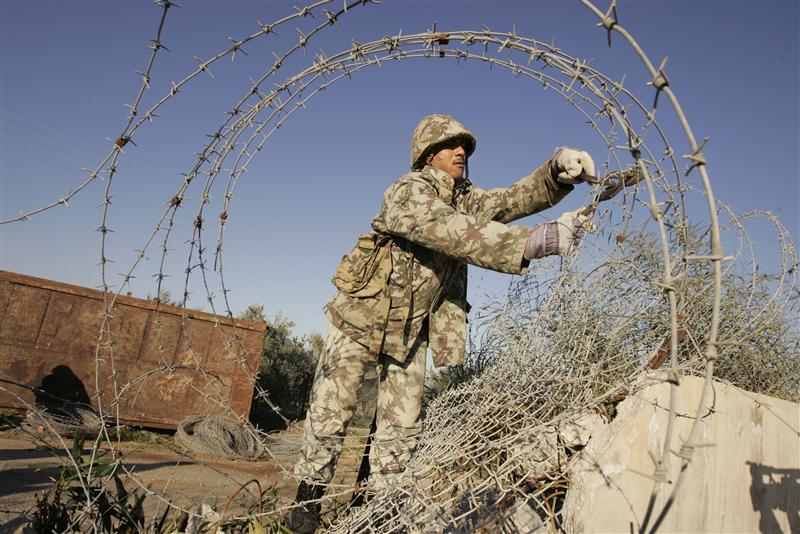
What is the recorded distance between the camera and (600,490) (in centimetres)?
203

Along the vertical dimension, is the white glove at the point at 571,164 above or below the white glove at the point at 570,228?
above

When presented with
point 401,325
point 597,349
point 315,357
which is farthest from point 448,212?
point 315,357

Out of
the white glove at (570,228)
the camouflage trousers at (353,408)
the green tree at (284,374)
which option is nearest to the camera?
the white glove at (570,228)

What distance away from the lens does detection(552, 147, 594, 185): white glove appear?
8.50 feet

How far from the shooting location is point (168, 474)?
16.2 ft

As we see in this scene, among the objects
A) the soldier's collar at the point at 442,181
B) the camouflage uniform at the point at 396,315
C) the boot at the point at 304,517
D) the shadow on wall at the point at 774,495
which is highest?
the soldier's collar at the point at 442,181

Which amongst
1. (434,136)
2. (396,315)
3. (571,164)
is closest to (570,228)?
(571,164)

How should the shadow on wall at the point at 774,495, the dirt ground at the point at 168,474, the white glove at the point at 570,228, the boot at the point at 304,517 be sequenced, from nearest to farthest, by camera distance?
the white glove at the point at 570,228 < the shadow on wall at the point at 774,495 < the boot at the point at 304,517 < the dirt ground at the point at 168,474

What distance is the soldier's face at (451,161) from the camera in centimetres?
311

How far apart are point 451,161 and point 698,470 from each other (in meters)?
1.95

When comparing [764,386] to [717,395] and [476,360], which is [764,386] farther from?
[476,360]

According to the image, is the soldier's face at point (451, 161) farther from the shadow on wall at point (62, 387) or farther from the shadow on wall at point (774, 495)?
the shadow on wall at point (62, 387)

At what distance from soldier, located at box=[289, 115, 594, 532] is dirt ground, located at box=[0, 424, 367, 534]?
0.66ft

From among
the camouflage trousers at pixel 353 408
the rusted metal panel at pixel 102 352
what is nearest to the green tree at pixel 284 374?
the rusted metal panel at pixel 102 352
